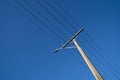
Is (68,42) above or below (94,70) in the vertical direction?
above

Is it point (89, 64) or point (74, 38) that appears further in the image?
point (74, 38)

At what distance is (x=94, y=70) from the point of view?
9297 mm

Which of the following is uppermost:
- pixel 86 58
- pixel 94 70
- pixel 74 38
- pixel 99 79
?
pixel 74 38

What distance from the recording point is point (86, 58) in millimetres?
10273

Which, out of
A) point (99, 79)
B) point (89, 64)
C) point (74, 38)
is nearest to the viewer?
point (99, 79)

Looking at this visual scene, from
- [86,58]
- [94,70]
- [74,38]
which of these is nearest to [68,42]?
[74,38]

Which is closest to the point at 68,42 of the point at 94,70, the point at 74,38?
the point at 74,38

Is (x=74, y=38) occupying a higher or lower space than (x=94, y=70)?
higher

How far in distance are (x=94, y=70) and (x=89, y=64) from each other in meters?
0.53

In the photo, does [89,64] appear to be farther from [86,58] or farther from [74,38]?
[74,38]

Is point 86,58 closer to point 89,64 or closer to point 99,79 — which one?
point 89,64

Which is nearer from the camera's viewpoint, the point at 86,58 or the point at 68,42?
the point at 86,58

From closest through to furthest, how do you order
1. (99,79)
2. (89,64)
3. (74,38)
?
(99,79), (89,64), (74,38)

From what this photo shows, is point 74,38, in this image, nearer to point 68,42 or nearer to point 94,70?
point 68,42
